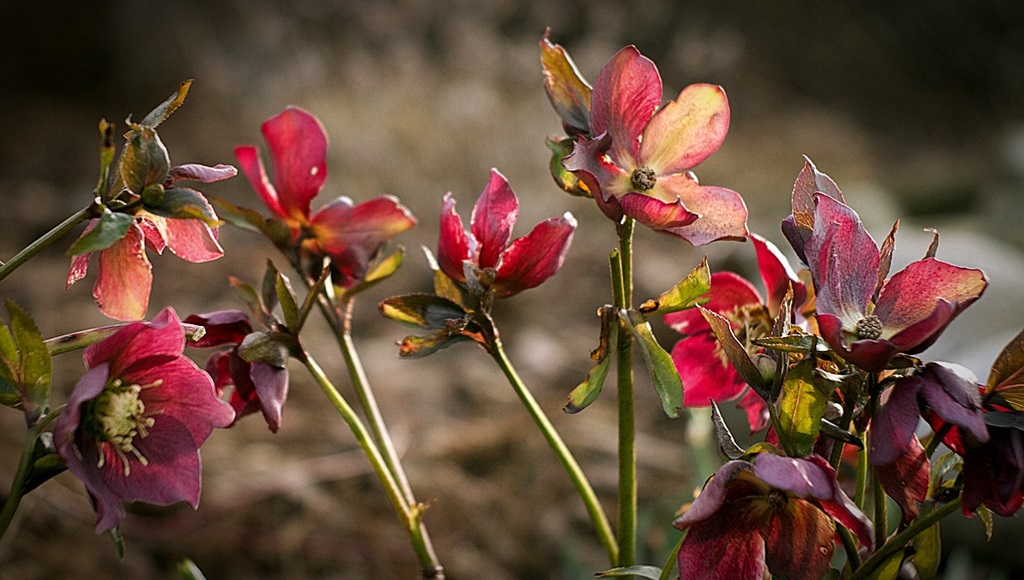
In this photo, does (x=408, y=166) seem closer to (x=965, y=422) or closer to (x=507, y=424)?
(x=507, y=424)

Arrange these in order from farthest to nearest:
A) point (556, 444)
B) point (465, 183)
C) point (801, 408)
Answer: point (465, 183), point (556, 444), point (801, 408)

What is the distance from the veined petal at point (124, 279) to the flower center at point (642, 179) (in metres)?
0.22

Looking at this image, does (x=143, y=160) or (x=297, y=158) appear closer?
(x=143, y=160)

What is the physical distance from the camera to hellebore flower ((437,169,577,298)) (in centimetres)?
45

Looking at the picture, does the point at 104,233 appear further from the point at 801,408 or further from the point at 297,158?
the point at 801,408

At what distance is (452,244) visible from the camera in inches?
18.3

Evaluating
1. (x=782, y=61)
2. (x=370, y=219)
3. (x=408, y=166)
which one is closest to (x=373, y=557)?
(x=370, y=219)

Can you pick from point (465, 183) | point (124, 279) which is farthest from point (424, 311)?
point (465, 183)

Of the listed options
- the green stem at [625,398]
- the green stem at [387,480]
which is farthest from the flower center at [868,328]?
the green stem at [387,480]

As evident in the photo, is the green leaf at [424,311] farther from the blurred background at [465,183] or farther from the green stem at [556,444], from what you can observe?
the blurred background at [465,183]

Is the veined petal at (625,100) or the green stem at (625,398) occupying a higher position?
the veined petal at (625,100)

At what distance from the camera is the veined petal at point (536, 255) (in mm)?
450

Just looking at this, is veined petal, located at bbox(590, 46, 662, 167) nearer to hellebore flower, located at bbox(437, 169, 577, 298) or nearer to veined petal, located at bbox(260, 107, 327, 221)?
hellebore flower, located at bbox(437, 169, 577, 298)

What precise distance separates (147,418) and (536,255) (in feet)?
0.60
